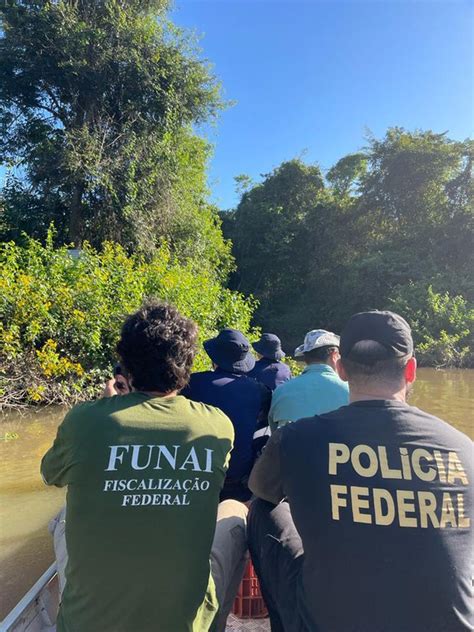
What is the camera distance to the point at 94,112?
1234 centimetres

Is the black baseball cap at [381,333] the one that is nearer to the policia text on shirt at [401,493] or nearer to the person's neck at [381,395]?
the person's neck at [381,395]

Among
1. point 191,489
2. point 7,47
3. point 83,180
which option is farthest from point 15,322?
point 7,47

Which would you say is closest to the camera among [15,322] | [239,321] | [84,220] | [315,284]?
[15,322]

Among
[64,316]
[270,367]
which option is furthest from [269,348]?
[64,316]

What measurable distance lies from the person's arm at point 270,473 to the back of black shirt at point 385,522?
14 cm

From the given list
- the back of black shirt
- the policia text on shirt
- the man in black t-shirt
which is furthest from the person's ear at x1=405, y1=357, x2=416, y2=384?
the policia text on shirt

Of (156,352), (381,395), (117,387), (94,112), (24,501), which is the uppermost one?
(94,112)

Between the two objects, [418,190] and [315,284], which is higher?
[418,190]

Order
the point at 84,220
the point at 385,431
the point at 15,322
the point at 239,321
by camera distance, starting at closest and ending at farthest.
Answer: the point at 385,431 < the point at 15,322 < the point at 239,321 < the point at 84,220

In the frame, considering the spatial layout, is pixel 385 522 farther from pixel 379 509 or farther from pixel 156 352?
pixel 156 352

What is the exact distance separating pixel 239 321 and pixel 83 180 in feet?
19.8

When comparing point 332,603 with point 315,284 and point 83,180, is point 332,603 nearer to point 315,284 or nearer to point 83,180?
point 83,180

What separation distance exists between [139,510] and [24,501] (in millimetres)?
3454

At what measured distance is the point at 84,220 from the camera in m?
12.4
